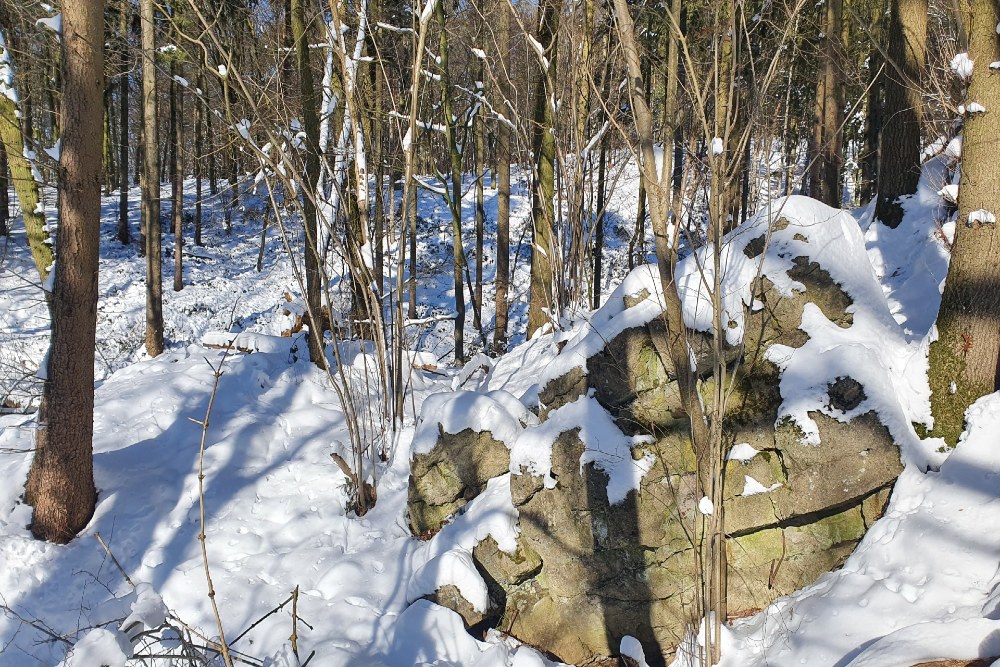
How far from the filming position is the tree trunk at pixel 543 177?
25.8ft

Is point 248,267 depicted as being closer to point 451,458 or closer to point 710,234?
point 451,458

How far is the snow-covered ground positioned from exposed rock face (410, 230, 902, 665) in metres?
0.18

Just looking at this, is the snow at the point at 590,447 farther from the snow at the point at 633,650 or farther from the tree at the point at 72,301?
the tree at the point at 72,301

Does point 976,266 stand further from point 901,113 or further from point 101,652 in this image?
point 901,113

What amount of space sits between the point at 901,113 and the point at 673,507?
728cm

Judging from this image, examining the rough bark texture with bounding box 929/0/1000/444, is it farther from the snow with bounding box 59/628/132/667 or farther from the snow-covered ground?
the snow with bounding box 59/628/132/667

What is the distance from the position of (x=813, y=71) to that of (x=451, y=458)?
15.6 metres

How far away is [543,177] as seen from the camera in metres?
8.50

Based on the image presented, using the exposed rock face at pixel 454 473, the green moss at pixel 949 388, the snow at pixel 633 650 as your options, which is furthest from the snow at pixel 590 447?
the green moss at pixel 949 388

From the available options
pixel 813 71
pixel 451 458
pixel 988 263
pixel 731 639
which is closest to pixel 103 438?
pixel 451 458

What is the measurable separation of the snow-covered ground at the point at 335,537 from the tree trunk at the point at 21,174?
0.88m

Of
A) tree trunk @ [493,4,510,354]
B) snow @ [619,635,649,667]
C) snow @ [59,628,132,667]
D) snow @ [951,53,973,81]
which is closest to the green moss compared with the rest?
snow @ [951,53,973,81]

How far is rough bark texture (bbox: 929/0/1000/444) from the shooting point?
3.99 metres

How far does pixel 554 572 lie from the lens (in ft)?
14.3
